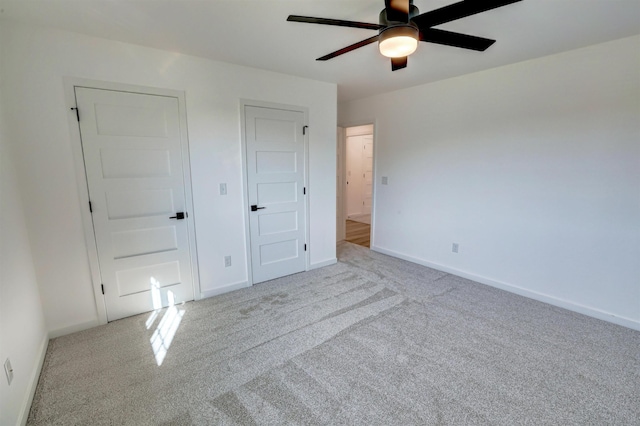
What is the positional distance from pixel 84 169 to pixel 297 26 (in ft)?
6.91

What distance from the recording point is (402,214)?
14.2 feet

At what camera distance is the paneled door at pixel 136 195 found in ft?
8.00

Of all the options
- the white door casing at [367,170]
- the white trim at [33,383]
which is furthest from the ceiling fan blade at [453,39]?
the white door casing at [367,170]

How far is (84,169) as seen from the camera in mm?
2395

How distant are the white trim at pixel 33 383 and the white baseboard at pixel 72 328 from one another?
65 millimetres

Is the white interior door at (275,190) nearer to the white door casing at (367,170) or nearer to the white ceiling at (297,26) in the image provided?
the white ceiling at (297,26)

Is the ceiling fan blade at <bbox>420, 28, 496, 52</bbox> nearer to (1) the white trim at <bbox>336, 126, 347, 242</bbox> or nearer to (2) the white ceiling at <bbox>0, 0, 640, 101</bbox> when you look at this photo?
(2) the white ceiling at <bbox>0, 0, 640, 101</bbox>

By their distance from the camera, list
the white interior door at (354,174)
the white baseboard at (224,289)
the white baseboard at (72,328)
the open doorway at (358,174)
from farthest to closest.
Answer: the white interior door at (354,174) → the open doorway at (358,174) → the white baseboard at (224,289) → the white baseboard at (72,328)

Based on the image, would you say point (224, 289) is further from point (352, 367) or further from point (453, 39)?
point (453, 39)

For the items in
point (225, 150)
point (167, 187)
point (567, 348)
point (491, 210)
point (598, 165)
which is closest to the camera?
point (567, 348)

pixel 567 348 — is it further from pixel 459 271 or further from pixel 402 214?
pixel 402 214

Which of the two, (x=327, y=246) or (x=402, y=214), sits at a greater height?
(x=402, y=214)

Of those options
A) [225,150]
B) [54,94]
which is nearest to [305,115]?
[225,150]

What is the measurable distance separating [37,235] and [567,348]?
433 centimetres
